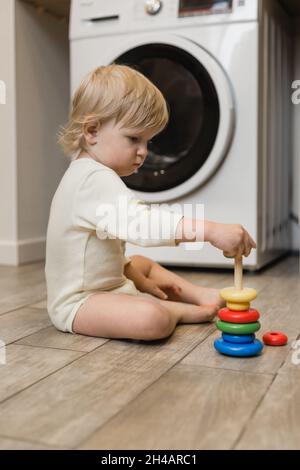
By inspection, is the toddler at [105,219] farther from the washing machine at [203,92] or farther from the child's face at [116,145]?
the washing machine at [203,92]

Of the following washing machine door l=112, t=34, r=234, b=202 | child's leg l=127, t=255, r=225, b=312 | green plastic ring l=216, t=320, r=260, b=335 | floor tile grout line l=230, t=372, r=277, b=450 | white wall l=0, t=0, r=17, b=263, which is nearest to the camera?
floor tile grout line l=230, t=372, r=277, b=450

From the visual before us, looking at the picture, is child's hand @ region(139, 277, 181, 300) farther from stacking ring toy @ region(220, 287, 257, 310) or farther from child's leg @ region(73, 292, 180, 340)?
stacking ring toy @ region(220, 287, 257, 310)

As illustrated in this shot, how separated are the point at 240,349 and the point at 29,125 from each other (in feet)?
4.56

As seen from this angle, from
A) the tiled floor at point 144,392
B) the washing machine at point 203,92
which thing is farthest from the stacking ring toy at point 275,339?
the washing machine at point 203,92

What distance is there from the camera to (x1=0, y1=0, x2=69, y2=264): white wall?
6.48ft

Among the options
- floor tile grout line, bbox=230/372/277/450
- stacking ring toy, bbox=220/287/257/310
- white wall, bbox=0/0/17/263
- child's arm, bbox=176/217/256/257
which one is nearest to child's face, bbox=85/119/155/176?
child's arm, bbox=176/217/256/257

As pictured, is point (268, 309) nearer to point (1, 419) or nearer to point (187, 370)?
point (187, 370)

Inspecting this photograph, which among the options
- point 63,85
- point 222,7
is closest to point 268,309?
point 222,7

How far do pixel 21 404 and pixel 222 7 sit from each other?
1.39 m

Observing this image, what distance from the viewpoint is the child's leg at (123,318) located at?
3.28ft

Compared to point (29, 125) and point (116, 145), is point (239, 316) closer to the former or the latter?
point (116, 145)

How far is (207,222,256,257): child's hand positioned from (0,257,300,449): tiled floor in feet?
0.57

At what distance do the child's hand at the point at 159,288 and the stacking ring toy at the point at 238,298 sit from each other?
337 millimetres

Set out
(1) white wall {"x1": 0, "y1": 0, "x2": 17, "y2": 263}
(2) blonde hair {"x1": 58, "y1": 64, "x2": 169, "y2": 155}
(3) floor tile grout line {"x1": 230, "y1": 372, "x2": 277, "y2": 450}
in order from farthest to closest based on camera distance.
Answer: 1. (1) white wall {"x1": 0, "y1": 0, "x2": 17, "y2": 263}
2. (2) blonde hair {"x1": 58, "y1": 64, "x2": 169, "y2": 155}
3. (3) floor tile grout line {"x1": 230, "y1": 372, "x2": 277, "y2": 450}
